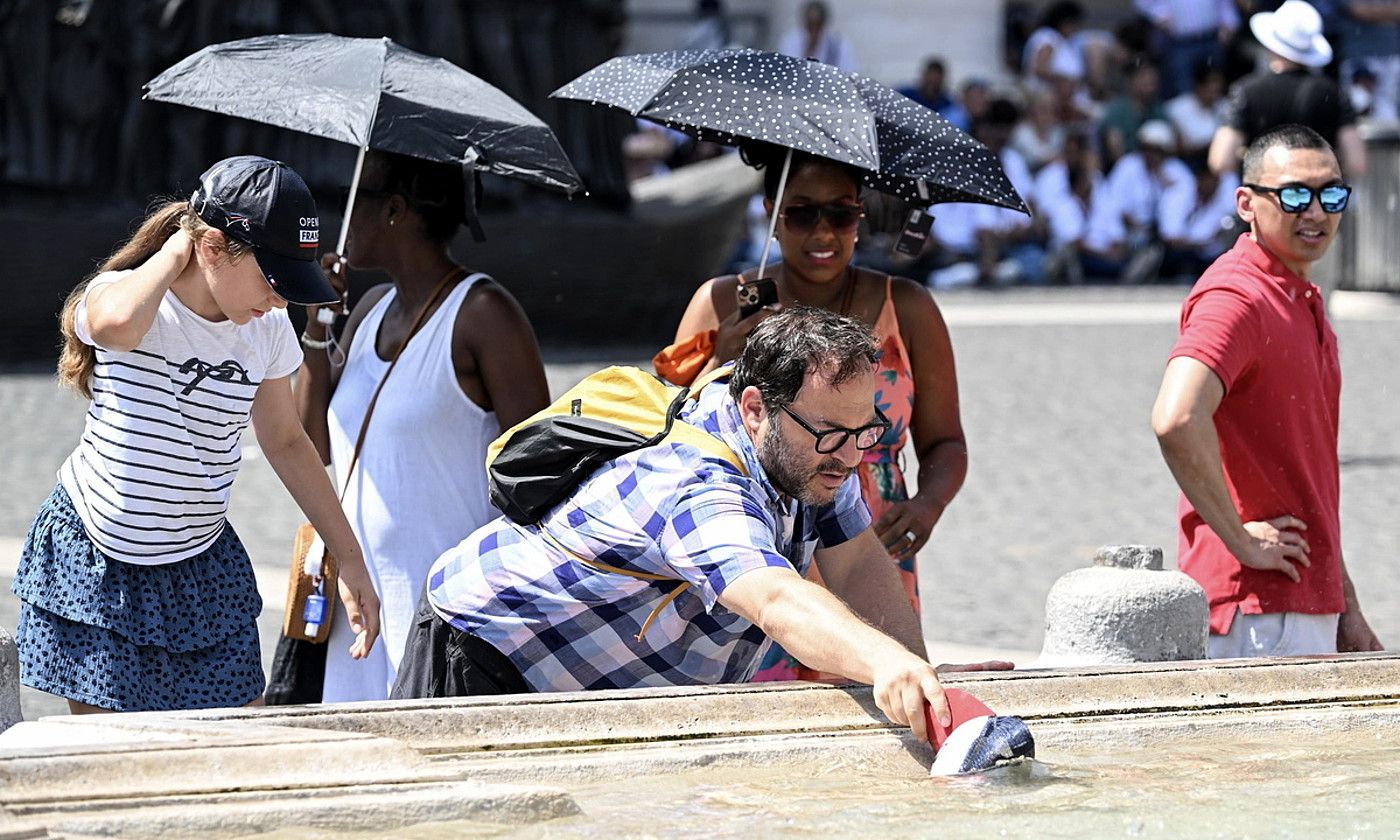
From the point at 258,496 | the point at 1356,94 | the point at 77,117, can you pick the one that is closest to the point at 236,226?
the point at 258,496

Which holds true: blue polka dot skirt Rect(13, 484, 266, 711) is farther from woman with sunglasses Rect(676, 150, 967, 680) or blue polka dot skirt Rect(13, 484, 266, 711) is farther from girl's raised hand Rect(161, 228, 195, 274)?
woman with sunglasses Rect(676, 150, 967, 680)

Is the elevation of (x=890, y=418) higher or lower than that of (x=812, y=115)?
lower

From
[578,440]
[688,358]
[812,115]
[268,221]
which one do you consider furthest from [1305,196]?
[268,221]

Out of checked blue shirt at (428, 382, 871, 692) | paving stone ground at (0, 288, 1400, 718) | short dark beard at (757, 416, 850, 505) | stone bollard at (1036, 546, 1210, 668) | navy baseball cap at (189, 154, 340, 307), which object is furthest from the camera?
paving stone ground at (0, 288, 1400, 718)

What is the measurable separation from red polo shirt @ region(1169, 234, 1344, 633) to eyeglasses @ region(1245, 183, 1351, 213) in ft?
0.39

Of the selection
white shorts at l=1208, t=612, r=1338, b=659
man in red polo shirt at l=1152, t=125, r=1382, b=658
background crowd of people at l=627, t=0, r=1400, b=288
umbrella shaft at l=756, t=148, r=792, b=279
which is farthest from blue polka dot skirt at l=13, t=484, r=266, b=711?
background crowd of people at l=627, t=0, r=1400, b=288

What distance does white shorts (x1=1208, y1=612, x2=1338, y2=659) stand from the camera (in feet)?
13.7

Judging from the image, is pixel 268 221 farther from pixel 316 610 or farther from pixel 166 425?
pixel 316 610

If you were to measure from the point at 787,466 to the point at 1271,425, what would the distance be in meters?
1.37

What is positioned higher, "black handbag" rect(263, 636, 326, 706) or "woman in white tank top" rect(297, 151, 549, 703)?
"woman in white tank top" rect(297, 151, 549, 703)

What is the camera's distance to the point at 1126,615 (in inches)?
160

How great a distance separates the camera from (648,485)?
3.22 metres

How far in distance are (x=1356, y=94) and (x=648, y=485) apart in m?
16.2

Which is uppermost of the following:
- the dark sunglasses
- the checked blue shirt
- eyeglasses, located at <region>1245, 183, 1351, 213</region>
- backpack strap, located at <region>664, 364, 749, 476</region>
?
eyeglasses, located at <region>1245, 183, 1351, 213</region>
